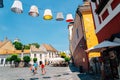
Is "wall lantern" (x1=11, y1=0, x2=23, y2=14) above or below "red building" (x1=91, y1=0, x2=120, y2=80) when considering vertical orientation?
above

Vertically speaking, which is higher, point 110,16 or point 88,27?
point 88,27

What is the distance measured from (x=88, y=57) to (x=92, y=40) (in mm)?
1602

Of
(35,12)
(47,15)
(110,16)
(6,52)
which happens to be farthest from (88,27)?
(6,52)

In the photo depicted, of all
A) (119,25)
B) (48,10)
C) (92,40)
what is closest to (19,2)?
(48,10)

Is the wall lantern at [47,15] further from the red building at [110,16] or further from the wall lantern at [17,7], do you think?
the red building at [110,16]

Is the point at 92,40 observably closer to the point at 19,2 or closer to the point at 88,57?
the point at 88,57

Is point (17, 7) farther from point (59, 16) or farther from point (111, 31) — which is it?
point (111, 31)

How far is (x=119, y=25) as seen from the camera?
558 centimetres

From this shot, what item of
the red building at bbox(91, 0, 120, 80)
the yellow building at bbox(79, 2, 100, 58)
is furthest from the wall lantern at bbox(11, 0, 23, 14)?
the yellow building at bbox(79, 2, 100, 58)

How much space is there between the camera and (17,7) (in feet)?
31.5

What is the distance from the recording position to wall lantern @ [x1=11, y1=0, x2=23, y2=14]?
954 cm

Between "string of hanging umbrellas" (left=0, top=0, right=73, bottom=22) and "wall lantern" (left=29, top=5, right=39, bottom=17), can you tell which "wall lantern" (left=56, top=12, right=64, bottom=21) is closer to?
"string of hanging umbrellas" (left=0, top=0, right=73, bottom=22)

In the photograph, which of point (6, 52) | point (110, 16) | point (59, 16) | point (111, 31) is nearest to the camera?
point (110, 16)

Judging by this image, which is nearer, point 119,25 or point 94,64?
point 119,25
